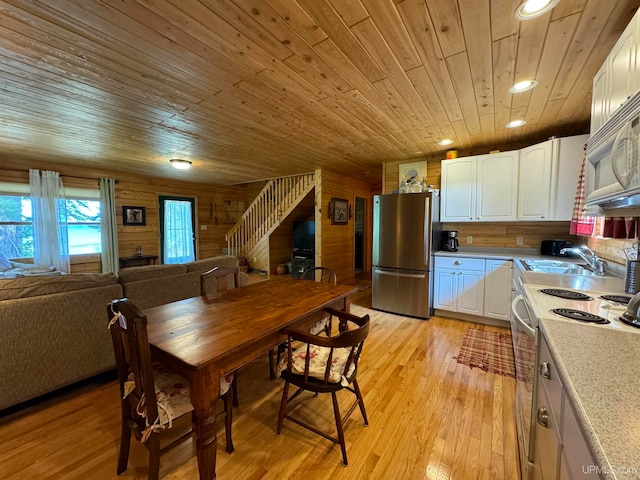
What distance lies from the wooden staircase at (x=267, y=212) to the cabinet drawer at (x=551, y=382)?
4770 mm

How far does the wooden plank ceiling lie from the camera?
4.43ft

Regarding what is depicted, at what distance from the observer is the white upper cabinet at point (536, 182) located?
9.97 ft

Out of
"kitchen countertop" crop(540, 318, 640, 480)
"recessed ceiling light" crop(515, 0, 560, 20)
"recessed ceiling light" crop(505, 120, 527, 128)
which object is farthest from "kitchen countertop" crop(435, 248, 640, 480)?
"recessed ceiling light" crop(505, 120, 527, 128)

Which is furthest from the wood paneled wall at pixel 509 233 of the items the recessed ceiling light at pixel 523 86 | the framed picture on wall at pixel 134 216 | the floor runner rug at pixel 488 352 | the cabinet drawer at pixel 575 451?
the framed picture on wall at pixel 134 216

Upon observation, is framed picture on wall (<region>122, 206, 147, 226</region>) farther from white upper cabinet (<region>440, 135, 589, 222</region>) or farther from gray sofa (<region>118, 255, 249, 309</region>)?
white upper cabinet (<region>440, 135, 589, 222</region>)

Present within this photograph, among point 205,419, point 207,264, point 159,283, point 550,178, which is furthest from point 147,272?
point 550,178

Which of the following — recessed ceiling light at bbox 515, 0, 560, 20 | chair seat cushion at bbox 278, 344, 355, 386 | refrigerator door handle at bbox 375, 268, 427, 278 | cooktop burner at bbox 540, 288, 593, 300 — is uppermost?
recessed ceiling light at bbox 515, 0, 560, 20

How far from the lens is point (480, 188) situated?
354cm

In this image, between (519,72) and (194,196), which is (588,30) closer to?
(519,72)

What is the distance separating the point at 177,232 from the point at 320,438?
246 inches

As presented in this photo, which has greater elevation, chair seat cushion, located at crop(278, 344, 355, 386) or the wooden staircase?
the wooden staircase

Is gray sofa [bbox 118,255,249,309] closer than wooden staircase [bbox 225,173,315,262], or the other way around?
gray sofa [bbox 118,255,249,309]

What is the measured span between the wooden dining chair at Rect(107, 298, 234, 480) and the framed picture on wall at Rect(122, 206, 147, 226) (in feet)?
17.8

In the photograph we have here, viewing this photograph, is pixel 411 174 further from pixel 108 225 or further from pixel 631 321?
pixel 108 225
